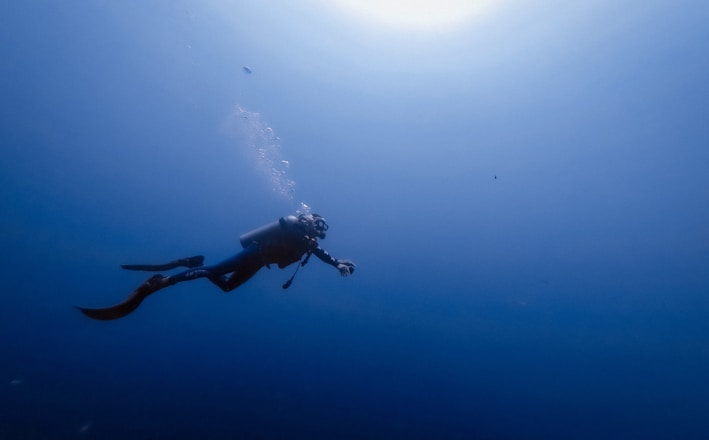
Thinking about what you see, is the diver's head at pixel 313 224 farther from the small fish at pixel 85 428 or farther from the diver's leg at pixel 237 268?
the small fish at pixel 85 428

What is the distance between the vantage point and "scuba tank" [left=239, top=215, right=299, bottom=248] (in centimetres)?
586

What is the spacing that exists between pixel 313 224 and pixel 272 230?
66cm

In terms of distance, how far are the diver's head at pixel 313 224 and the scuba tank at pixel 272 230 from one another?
12 cm

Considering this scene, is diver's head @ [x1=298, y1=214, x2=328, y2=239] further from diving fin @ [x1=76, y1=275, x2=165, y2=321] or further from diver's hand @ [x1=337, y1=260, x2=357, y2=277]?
diving fin @ [x1=76, y1=275, x2=165, y2=321]

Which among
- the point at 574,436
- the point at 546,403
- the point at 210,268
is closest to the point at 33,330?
the point at 210,268

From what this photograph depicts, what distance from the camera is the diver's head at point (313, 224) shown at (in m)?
5.93

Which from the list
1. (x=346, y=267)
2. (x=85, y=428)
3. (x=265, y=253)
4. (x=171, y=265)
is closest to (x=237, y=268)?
(x=265, y=253)

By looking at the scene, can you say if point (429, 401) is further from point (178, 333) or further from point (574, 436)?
point (178, 333)

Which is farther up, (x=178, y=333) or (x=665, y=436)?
(x=665, y=436)

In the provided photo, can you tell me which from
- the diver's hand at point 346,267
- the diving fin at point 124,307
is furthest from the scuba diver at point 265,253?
the diving fin at point 124,307

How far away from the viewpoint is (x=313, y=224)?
19.8ft

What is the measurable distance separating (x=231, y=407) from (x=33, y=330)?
75.6 feet

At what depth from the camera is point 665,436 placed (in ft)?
222

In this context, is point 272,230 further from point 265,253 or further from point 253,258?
point 253,258
